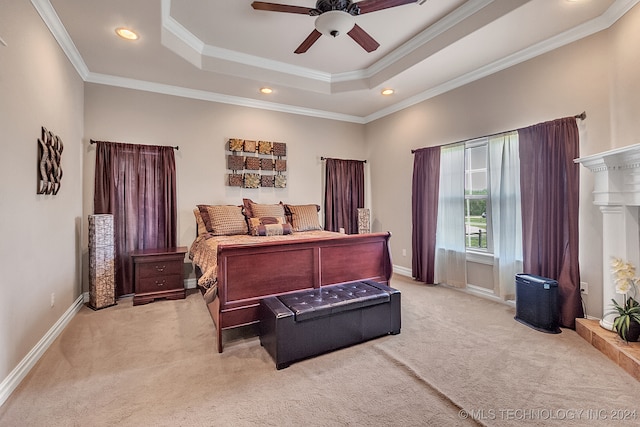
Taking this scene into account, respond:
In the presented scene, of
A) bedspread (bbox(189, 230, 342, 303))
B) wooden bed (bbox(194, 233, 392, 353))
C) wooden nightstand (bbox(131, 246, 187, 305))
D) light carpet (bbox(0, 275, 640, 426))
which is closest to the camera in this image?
light carpet (bbox(0, 275, 640, 426))

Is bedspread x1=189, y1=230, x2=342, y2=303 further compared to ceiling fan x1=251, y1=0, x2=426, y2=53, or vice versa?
bedspread x1=189, y1=230, x2=342, y2=303

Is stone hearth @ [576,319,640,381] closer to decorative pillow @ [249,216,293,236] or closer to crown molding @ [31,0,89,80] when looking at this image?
decorative pillow @ [249,216,293,236]

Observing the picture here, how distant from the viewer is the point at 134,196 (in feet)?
12.6

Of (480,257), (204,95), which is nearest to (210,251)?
(204,95)

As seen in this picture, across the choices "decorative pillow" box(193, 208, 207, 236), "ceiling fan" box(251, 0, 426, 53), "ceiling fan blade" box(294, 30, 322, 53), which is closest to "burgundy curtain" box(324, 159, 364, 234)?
"decorative pillow" box(193, 208, 207, 236)

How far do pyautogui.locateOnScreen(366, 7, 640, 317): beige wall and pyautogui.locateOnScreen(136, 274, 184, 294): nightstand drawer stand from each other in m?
3.95

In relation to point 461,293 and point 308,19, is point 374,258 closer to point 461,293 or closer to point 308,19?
point 461,293

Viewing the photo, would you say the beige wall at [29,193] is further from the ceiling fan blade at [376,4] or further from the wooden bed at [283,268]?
the ceiling fan blade at [376,4]

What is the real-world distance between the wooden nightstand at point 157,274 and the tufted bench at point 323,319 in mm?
1805

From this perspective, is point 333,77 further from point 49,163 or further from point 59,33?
point 49,163

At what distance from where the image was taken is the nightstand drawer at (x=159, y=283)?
3.51 metres

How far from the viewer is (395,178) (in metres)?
4.99

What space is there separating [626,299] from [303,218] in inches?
138

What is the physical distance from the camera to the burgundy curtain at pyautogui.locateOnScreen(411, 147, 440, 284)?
166 inches
